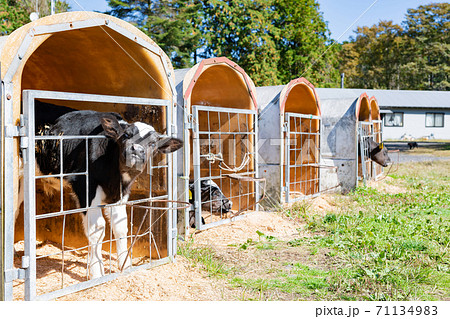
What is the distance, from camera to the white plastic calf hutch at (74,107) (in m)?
3.77

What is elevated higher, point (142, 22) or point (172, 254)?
point (142, 22)

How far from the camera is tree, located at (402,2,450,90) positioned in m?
40.4

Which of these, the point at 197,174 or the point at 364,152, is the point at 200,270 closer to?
the point at 197,174

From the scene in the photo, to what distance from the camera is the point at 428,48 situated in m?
44.7

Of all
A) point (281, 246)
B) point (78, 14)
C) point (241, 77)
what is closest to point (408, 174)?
point (241, 77)

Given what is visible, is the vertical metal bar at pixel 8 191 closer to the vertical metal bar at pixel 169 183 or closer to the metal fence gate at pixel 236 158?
the vertical metal bar at pixel 169 183

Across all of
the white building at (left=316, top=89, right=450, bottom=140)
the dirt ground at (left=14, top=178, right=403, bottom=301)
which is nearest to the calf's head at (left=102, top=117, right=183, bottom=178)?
the dirt ground at (left=14, top=178, right=403, bottom=301)

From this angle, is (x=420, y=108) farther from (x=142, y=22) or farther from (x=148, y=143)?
(x=148, y=143)

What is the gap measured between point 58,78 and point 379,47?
165 ft

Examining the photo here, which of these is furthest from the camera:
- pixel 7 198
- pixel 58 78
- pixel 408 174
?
pixel 408 174

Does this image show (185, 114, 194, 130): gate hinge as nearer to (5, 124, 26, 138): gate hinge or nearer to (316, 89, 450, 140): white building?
(5, 124, 26, 138): gate hinge

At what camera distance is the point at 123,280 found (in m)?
4.67

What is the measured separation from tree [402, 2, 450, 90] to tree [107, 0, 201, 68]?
25.0m

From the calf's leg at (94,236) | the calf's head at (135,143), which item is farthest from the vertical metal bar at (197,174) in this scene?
the calf's leg at (94,236)
